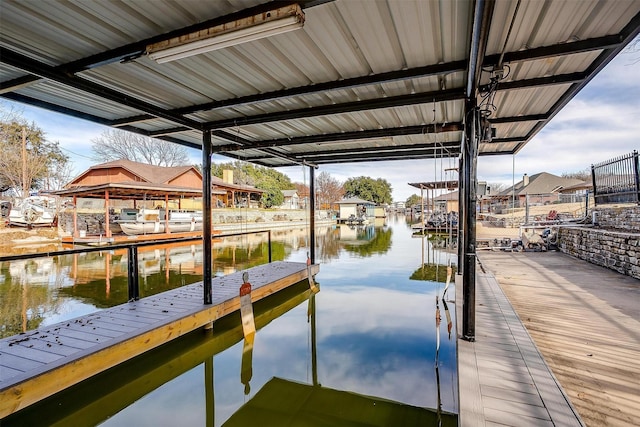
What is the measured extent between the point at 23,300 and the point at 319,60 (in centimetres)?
688

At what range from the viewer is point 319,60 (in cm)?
249

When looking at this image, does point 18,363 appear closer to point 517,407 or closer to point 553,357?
point 517,407

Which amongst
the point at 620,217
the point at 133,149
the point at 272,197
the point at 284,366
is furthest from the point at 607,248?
the point at 133,149

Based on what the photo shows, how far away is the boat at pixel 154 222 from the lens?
1505cm

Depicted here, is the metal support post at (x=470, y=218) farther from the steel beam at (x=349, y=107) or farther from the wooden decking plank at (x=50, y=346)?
the wooden decking plank at (x=50, y=346)

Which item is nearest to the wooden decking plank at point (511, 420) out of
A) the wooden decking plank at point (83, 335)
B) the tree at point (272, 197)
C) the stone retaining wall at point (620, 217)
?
the wooden decking plank at point (83, 335)

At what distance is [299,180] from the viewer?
58.1 metres

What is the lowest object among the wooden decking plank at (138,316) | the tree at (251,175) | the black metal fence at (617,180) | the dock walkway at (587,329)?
the dock walkway at (587,329)

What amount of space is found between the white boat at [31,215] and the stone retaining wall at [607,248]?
76.0 feet

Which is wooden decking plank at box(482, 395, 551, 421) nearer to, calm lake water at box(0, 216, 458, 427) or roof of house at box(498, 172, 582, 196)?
calm lake water at box(0, 216, 458, 427)

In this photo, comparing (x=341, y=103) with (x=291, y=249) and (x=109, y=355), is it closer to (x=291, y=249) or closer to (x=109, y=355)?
A: (x=109, y=355)

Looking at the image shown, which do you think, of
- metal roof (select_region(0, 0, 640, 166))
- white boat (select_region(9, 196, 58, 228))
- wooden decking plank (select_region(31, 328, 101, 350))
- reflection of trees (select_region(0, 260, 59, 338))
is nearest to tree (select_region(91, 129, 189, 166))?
white boat (select_region(9, 196, 58, 228))

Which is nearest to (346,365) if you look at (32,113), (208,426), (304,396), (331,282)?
(304,396)

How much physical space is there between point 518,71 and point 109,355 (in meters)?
4.41
